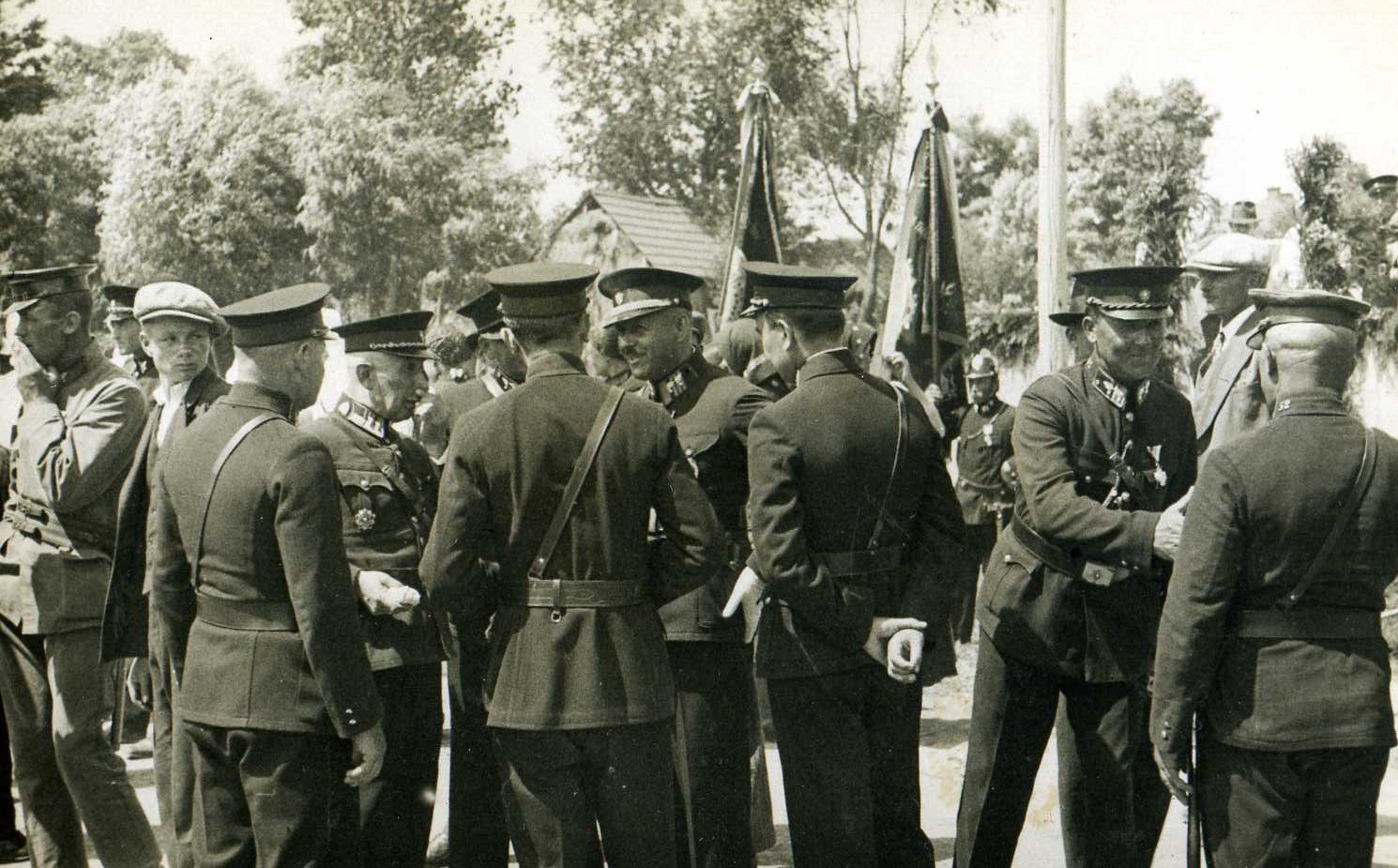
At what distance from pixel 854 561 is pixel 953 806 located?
8.89ft

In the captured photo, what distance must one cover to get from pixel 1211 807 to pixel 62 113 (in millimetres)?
25037

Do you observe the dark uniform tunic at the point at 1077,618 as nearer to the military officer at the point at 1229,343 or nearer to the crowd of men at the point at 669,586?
the crowd of men at the point at 669,586

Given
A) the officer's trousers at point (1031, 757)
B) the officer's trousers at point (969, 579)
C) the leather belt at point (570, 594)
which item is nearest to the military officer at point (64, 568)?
the leather belt at point (570, 594)

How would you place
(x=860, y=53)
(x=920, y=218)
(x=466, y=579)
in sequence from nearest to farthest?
(x=466, y=579) < (x=920, y=218) < (x=860, y=53)

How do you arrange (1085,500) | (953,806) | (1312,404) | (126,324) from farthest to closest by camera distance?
(953,806) → (126,324) → (1085,500) → (1312,404)

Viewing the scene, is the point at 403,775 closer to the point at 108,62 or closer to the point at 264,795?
the point at 264,795

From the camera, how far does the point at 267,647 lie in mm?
3781

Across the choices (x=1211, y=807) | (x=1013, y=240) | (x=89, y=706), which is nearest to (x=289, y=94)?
(x=89, y=706)

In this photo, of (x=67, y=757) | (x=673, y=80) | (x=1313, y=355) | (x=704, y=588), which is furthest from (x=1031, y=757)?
(x=673, y=80)

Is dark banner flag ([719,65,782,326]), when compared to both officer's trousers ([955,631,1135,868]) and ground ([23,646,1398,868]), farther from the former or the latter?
officer's trousers ([955,631,1135,868])

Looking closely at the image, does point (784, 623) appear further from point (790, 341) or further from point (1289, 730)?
point (1289, 730)

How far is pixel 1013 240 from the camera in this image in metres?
56.9

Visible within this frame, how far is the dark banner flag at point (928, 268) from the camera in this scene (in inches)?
338

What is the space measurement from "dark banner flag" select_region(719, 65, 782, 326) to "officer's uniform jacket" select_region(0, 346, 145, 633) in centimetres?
357
